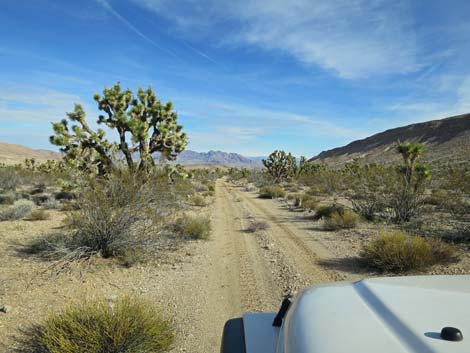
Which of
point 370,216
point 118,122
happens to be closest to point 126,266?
point 118,122

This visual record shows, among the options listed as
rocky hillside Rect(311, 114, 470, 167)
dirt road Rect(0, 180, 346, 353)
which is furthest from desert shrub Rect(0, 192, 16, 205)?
rocky hillside Rect(311, 114, 470, 167)

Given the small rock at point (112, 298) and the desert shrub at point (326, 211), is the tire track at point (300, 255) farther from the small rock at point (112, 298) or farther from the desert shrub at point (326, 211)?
the small rock at point (112, 298)

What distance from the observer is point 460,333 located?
51.1 inches

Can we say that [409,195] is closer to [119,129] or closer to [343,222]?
[343,222]

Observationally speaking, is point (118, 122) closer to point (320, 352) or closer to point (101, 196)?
point (101, 196)

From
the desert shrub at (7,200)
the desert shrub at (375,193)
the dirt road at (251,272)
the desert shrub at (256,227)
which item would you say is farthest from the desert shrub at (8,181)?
the desert shrub at (375,193)

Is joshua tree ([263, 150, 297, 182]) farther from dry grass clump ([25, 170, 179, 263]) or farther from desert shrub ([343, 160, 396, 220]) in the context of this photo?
dry grass clump ([25, 170, 179, 263])

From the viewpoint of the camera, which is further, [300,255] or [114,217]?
[300,255]

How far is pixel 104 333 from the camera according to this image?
3.25 m

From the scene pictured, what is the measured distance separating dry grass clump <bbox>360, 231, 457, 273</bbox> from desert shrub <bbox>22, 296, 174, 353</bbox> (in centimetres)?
451

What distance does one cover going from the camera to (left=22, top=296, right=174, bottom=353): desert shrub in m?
3.16

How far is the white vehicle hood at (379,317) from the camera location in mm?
1302

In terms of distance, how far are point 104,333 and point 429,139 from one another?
104436 millimetres

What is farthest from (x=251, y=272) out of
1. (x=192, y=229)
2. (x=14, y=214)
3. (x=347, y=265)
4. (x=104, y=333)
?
(x=14, y=214)
